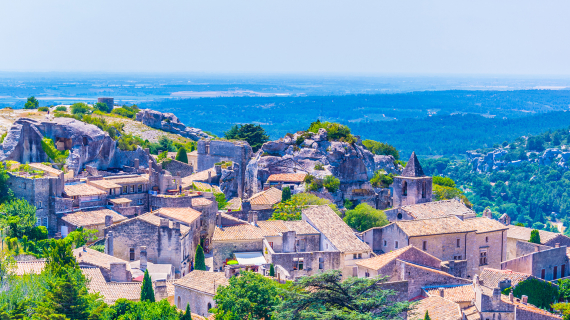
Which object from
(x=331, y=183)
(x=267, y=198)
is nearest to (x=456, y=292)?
(x=267, y=198)

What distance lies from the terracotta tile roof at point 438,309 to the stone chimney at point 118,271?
1414cm

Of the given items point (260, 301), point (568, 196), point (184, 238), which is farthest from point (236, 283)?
point (568, 196)

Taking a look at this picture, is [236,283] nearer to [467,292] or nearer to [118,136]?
[467,292]

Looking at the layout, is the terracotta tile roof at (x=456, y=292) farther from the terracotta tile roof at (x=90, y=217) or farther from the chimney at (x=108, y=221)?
the terracotta tile roof at (x=90, y=217)

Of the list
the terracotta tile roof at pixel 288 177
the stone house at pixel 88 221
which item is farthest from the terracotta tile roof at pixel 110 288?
the terracotta tile roof at pixel 288 177

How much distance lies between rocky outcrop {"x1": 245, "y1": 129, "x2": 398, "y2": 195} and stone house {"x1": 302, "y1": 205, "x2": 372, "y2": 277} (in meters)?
13.8

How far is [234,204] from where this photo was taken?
178 feet

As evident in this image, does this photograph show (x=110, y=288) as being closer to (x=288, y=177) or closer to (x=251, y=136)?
(x=288, y=177)

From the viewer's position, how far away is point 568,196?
148000mm

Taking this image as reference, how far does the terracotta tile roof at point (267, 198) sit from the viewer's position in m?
52.4

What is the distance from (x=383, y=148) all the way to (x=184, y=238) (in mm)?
42347

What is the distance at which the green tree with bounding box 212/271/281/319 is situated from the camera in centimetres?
2990

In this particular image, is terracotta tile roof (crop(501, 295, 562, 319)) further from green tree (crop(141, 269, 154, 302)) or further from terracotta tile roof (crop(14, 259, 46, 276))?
terracotta tile roof (crop(14, 259, 46, 276))

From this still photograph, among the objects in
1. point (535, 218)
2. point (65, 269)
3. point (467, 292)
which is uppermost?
point (65, 269)
